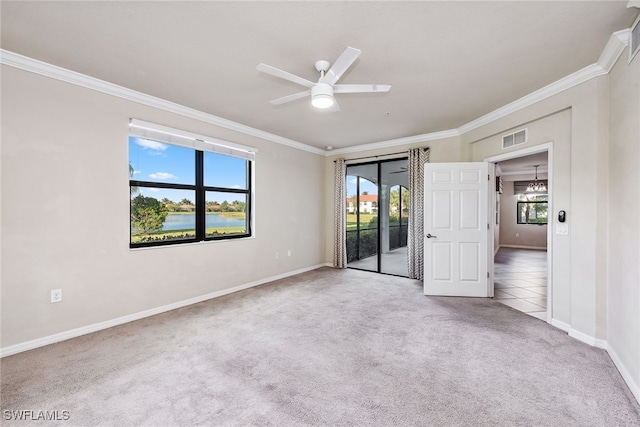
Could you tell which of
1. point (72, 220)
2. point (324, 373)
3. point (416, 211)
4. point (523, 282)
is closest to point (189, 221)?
point (72, 220)

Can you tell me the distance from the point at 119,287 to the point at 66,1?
266cm

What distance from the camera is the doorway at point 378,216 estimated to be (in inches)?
222

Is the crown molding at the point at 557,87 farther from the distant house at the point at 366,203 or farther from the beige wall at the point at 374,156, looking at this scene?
the distant house at the point at 366,203

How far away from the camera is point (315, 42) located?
2242mm

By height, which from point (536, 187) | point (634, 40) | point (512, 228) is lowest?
point (512, 228)

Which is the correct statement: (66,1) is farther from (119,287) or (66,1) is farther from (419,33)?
(119,287)

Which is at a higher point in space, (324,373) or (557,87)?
(557,87)

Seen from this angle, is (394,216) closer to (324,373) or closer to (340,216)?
(340,216)

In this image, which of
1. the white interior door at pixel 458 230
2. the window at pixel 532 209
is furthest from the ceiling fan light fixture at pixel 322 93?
the window at pixel 532 209

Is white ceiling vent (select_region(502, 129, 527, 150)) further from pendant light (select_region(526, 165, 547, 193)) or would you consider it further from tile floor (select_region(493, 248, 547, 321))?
pendant light (select_region(526, 165, 547, 193))

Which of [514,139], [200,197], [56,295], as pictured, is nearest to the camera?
[56,295]

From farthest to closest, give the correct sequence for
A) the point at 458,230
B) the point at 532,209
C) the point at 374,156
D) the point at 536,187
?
the point at 532,209, the point at 536,187, the point at 374,156, the point at 458,230

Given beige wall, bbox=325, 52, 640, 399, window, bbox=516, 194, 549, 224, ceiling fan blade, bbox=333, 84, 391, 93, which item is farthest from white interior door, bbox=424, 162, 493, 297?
window, bbox=516, 194, 549, 224

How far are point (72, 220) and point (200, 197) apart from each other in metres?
1.47
